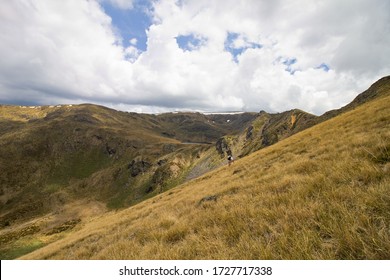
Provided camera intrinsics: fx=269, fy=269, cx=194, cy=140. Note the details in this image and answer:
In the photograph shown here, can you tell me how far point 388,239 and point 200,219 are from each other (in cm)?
485

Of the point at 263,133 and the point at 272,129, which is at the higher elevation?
the point at 272,129

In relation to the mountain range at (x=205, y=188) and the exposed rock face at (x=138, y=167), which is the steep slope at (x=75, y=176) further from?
the mountain range at (x=205, y=188)

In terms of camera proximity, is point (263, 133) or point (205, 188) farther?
point (263, 133)

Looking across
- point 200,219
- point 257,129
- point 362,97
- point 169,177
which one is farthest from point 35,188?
point 200,219

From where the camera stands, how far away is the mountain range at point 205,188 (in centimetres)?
504

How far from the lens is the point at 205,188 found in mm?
19406

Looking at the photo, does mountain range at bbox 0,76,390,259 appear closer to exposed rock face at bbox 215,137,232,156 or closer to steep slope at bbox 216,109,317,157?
exposed rock face at bbox 215,137,232,156

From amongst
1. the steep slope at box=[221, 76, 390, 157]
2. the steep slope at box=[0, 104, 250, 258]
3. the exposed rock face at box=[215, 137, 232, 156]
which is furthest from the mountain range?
the steep slope at box=[0, 104, 250, 258]

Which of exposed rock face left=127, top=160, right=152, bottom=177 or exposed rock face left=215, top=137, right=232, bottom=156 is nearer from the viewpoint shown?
exposed rock face left=215, top=137, right=232, bottom=156

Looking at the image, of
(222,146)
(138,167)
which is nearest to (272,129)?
(222,146)

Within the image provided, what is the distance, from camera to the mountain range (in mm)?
5035

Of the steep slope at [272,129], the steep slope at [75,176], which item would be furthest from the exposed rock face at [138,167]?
the steep slope at [272,129]

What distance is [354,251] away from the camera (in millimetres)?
3566

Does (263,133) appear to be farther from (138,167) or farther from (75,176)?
(75,176)
